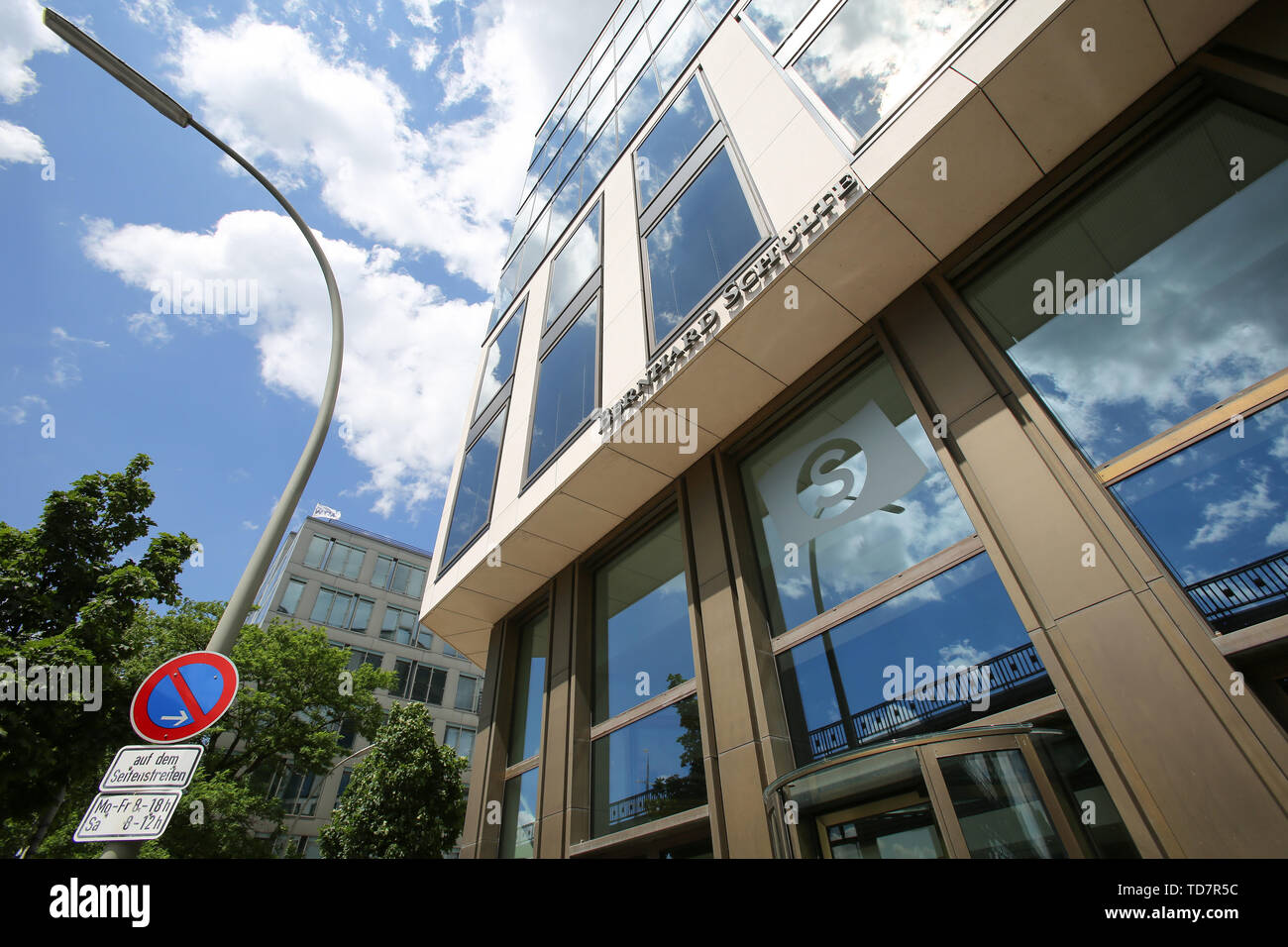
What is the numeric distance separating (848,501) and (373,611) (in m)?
43.9

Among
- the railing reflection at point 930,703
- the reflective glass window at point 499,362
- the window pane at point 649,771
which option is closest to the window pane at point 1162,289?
the railing reflection at point 930,703

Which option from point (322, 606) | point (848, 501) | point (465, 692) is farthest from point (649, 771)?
point (322, 606)

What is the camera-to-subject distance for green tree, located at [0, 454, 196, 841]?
814 cm

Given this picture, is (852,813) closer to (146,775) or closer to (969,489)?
(969,489)

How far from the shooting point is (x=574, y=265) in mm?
16375

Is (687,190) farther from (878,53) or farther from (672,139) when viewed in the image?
(878,53)

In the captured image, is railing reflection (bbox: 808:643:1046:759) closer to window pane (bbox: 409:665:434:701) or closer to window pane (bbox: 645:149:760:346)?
window pane (bbox: 645:149:760:346)

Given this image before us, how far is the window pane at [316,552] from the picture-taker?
44.5m

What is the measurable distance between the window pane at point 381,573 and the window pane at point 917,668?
4439cm

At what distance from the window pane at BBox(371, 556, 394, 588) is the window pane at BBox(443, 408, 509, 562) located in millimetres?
34224

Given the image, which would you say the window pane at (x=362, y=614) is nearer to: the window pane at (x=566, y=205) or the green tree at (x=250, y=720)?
the green tree at (x=250, y=720)

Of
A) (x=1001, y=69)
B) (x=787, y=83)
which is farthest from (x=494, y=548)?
(x=1001, y=69)

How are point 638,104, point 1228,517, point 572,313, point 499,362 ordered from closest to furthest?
point 1228,517 → point 572,313 → point 638,104 → point 499,362

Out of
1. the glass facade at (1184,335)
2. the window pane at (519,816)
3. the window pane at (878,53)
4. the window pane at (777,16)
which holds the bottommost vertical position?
the window pane at (519,816)
